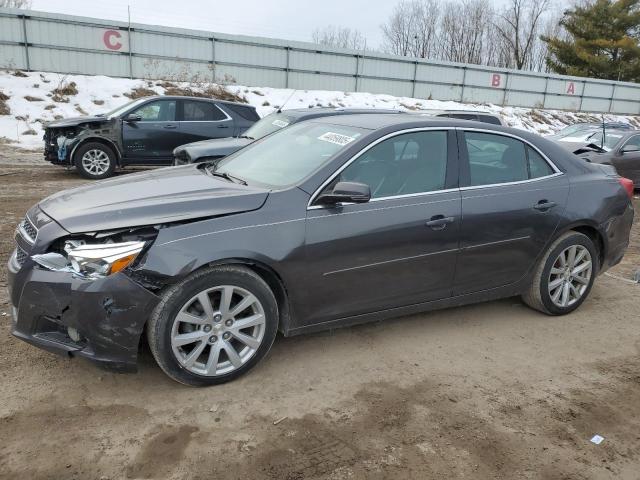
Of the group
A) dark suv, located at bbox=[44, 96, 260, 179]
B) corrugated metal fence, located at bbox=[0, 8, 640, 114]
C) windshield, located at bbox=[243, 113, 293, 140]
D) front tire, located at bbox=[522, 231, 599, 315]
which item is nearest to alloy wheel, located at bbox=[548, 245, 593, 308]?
front tire, located at bbox=[522, 231, 599, 315]

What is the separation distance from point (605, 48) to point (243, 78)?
34166mm

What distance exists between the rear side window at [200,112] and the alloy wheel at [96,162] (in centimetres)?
178

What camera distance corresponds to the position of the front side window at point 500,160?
418 cm

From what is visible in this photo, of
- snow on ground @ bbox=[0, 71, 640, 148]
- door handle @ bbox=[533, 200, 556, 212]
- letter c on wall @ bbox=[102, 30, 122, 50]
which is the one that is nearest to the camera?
door handle @ bbox=[533, 200, 556, 212]

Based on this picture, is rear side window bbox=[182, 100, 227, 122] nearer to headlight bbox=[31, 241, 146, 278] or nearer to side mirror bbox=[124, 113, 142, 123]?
side mirror bbox=[124, 113, 142, 123]

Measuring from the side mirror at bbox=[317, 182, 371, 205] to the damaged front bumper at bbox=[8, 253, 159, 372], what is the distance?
1219 mm

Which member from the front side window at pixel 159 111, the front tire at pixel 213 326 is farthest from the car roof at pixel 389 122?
the front side window at pixel 159 111

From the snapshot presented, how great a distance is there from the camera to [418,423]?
10.1ft

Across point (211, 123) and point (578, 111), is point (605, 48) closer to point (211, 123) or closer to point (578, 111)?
point (578, 111)

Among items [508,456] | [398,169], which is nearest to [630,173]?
[398,169]

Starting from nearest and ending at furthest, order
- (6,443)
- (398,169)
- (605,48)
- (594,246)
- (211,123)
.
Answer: (6,443), (398,169), (594,246), (211,123), (605,48)

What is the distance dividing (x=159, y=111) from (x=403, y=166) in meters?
8.39

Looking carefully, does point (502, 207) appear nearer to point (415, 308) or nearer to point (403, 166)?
point (403, 166)

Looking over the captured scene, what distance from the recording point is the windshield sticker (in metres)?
3.85
